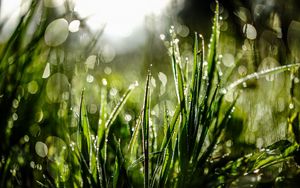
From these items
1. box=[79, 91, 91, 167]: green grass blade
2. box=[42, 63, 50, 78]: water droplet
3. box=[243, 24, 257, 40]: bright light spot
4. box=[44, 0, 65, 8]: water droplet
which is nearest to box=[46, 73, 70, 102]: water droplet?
box=[42, 63, 50, 78]: water droplet

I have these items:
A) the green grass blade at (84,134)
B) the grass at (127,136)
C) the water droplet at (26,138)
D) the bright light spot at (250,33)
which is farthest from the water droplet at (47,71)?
the bright light spot at (250,33)

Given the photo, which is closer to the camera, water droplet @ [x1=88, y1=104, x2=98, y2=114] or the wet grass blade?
the wet grass blade

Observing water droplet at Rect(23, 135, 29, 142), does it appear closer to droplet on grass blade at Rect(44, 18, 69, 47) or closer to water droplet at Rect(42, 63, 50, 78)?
water droplet at Rect(42, 63, 50, 78)

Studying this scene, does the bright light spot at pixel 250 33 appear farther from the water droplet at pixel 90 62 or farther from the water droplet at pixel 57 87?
the water droplet at pixel 57 87

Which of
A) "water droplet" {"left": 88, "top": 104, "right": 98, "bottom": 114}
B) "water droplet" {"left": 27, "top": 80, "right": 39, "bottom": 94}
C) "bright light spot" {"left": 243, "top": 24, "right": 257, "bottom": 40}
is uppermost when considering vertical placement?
"water droplet" {"left": 27, "top": 80, "right": 39, "bottom": 94}

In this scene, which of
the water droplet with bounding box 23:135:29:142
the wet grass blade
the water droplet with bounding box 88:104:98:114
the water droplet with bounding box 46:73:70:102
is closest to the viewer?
the wet grass blade

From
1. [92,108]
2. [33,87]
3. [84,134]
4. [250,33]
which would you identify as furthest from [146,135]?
[250,33]

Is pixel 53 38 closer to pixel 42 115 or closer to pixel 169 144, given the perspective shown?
pixel 42 115
